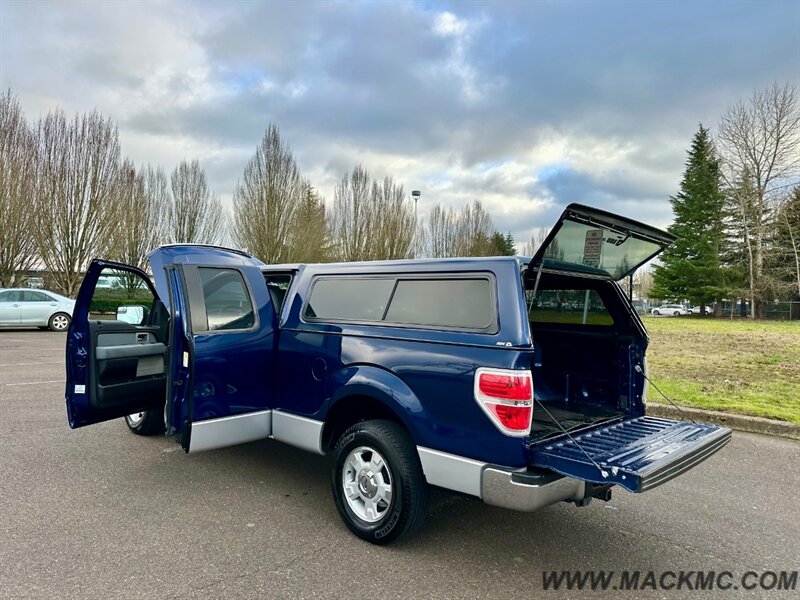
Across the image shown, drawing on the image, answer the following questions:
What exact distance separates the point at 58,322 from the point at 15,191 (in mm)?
7255

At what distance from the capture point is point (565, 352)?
4566 mm

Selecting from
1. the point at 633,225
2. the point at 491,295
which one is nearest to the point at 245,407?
the point at 491,295

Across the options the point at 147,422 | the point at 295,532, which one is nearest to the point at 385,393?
the point at 295,532

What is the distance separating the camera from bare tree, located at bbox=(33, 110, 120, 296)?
855 inches

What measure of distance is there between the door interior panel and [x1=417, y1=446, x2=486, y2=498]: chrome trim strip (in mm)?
2704

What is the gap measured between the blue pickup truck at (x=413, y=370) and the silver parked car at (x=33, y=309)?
14820 millimetres

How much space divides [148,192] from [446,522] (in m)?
26.7

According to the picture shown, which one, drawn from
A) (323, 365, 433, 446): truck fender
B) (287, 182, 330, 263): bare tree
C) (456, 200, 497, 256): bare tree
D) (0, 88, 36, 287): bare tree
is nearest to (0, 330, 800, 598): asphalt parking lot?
(323, 365, 433, 446): truck fender

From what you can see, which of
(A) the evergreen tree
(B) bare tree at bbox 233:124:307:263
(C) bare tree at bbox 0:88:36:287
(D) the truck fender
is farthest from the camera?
(A) the evergreen tree

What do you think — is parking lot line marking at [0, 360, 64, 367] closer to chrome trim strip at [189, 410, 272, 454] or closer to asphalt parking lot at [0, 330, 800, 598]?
asphalt parking lot at [0, 330, 800, 598]

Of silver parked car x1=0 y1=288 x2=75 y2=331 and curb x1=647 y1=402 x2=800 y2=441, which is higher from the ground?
silver parked car x1=0 y1=288 x2=75 y2=331

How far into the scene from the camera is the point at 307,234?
28.2m

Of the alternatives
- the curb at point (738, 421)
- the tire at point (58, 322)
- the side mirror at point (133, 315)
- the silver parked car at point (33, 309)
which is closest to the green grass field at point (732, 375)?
the curb at point (738, 421)

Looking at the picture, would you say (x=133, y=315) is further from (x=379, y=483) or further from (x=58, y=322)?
(x=58, y=322)
